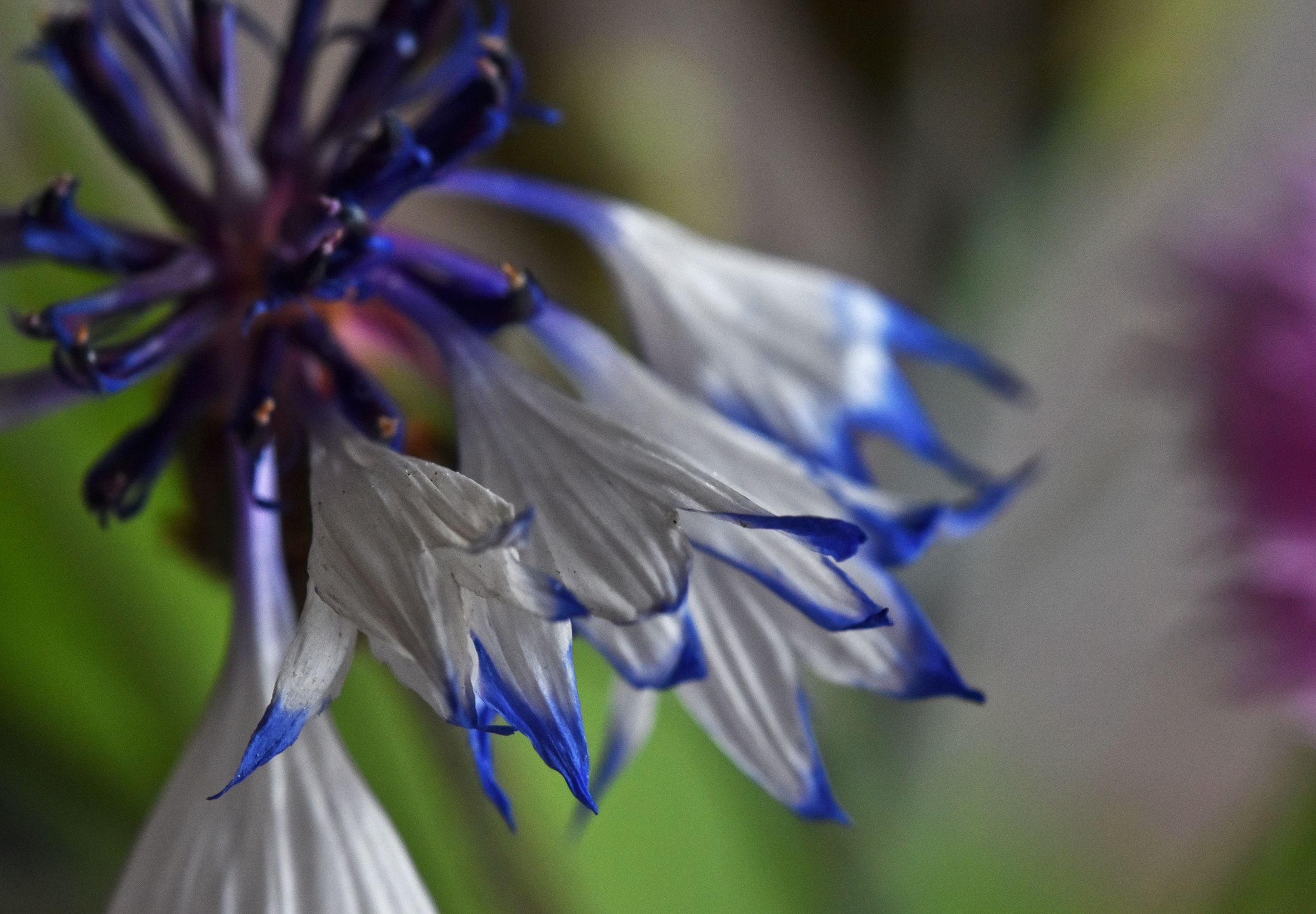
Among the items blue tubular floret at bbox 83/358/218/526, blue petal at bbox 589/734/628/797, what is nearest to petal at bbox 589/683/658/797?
blue petal at bbox 589/734/628/797

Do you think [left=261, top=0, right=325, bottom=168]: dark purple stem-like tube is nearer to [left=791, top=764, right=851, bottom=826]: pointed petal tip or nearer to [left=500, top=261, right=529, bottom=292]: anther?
[left=500, top=261, right=529, bottom=292]: anther

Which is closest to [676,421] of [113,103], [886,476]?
[113,103]

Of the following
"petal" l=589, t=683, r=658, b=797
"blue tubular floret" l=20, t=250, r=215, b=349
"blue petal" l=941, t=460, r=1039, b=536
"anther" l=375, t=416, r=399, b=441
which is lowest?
"petal" l=589, t=683, r=658, b=797

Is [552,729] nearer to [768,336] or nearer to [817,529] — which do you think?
[817,529]

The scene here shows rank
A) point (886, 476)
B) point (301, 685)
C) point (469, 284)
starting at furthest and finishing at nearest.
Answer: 1. point (886, 476)
2. point (469, 284)
3. point (301, 685)

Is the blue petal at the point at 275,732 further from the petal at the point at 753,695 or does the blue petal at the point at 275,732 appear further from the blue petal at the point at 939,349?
the blue petal at the point at 939,349

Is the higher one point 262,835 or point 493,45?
point 493,45

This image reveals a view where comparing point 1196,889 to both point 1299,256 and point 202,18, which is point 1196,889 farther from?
point 202,18
